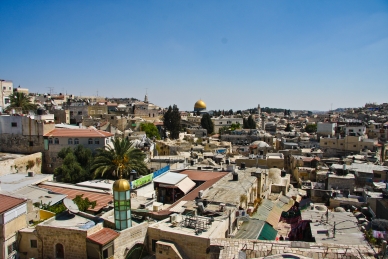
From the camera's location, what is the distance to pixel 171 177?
2000 centimetres

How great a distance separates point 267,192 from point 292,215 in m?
3.56

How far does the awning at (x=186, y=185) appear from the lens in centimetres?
1834

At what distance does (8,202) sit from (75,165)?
1122cm

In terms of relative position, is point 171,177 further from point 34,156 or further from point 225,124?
point 225,124

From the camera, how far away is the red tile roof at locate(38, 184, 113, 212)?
15.3 meters

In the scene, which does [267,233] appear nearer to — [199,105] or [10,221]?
[10,221]

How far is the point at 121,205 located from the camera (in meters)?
10.8

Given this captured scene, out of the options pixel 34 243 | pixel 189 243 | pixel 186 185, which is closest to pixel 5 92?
pixel 186 185

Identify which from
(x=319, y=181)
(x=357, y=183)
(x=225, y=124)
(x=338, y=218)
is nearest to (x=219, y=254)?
(x=338, y=218)

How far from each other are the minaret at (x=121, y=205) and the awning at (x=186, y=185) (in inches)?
295

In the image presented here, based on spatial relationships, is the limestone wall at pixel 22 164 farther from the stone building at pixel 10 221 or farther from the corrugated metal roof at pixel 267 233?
the corrugated metal roof at pixel 267 233

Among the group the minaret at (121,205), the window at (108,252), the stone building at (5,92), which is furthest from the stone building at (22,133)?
the stone building at (5,92)

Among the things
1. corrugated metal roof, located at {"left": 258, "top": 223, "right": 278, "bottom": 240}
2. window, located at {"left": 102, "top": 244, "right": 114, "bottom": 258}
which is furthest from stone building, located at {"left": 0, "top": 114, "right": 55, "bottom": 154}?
corrugated metal roof, located at {"left": 258, "top": 223, "right": 278, "bottom": 240}

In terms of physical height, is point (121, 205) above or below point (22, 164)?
above
